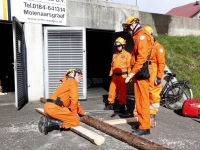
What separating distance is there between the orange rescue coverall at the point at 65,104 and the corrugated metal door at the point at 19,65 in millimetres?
2433

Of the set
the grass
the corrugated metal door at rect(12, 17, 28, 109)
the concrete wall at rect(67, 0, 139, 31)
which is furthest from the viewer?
the grass

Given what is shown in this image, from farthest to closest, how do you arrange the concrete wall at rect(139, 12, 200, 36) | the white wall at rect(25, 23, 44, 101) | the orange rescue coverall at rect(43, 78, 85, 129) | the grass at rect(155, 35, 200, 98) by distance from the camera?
the concrete wall at rect(139, 12, 200, 36) < the grass at rect(155, 35, 200, 98) < the white wall at rect(25, 23, 44, 101) < the orange rescue coverall at rect(43, 78, 85, 129)

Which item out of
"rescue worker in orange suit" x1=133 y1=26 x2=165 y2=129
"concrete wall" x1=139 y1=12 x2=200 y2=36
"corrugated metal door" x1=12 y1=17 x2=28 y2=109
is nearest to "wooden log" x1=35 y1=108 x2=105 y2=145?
"rescue worker in orange suit" x1=133 y1=26 x2=165 y2=129

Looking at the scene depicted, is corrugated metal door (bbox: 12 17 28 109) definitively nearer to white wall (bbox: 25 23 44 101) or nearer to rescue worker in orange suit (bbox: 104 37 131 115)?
white wall (bbox: 25 23 44 101)

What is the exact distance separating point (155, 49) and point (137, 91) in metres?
1.43

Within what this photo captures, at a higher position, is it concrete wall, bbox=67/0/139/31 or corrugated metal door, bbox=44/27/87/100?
concrete wall, bbox=67/0/139/31

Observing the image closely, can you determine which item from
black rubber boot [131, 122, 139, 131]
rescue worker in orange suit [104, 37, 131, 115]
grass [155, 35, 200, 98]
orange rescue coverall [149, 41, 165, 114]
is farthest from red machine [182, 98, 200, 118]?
grass [155, 35, 200, 98]

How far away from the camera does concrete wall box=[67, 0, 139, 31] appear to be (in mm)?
8656

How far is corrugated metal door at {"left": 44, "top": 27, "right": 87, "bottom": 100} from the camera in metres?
8.16

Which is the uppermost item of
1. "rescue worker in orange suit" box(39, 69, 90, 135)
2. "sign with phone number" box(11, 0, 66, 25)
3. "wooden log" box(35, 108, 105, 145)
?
"sign with phone number" box(11, 0, 66, 25)

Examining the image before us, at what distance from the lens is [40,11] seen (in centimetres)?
805

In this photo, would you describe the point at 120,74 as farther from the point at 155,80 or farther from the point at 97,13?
the point at 97,13

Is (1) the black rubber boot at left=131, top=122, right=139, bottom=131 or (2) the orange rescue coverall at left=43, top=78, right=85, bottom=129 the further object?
(1) the black rubber boot at left=131, top=122, right=139, bottom=131

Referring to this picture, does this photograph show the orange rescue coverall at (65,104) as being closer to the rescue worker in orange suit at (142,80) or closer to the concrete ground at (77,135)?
the concrete ground at (77,135)
